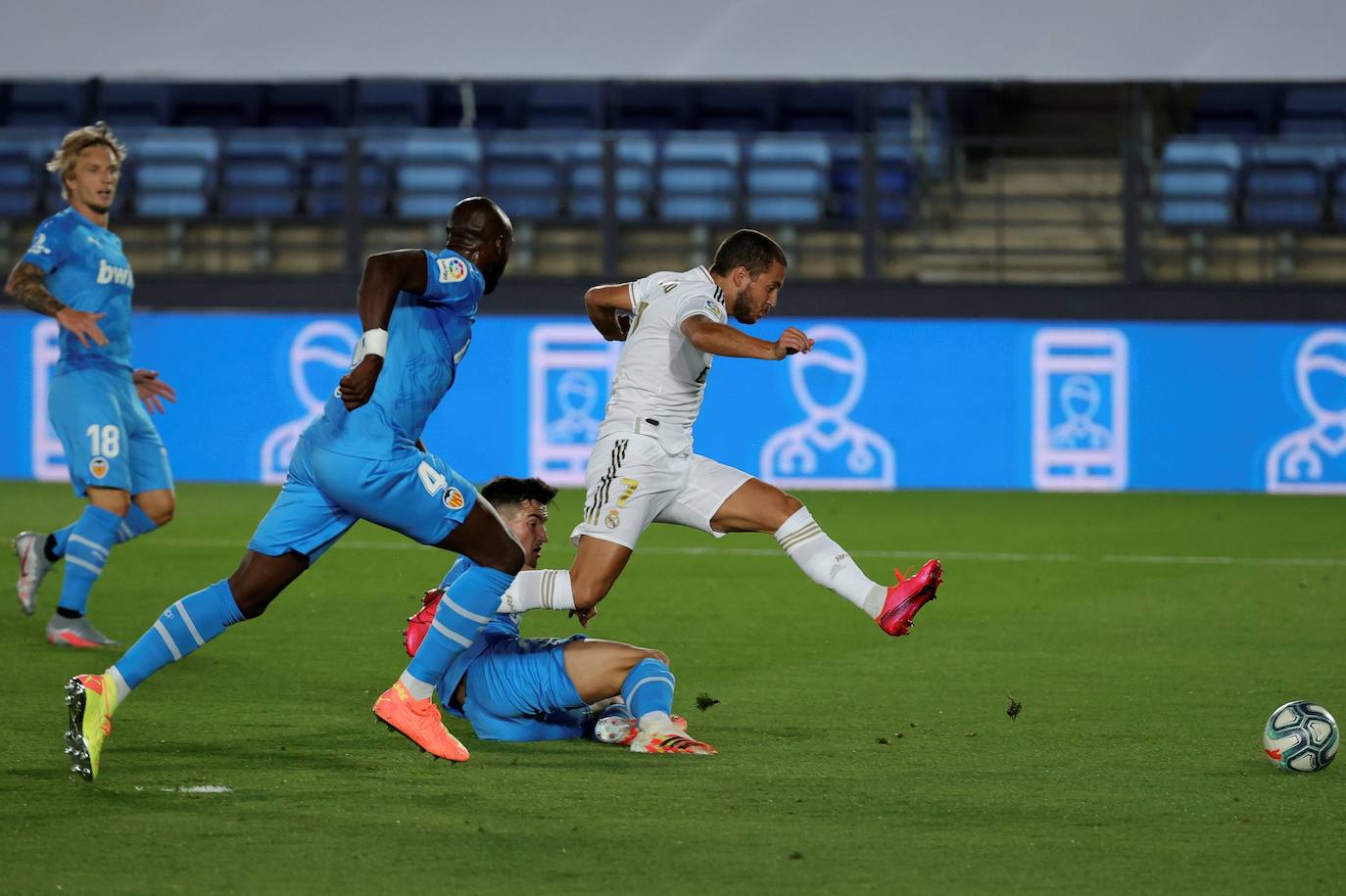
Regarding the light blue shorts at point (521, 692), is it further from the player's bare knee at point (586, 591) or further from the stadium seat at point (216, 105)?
the stadium seat at point (216, 105)

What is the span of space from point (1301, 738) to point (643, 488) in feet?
7.32

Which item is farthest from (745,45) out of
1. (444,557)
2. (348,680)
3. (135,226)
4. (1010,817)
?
(1010,817)

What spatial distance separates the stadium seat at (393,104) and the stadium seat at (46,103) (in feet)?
10.0

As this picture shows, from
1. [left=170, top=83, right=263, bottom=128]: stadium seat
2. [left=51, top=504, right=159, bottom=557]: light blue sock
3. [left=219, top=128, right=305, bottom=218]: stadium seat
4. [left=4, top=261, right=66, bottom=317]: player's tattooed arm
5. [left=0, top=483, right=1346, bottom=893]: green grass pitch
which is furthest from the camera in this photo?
[left=170, top=83, right=263, bottom=128]: stadium seat

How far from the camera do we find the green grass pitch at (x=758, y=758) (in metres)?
4.50

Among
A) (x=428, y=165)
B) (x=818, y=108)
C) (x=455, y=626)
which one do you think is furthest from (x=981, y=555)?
(x=818, y=108)

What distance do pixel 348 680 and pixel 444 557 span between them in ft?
14.0

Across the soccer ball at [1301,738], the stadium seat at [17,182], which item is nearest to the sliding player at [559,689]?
the soccer ball at [1301,738]

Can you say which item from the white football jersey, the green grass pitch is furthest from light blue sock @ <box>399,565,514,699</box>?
the white football jersey

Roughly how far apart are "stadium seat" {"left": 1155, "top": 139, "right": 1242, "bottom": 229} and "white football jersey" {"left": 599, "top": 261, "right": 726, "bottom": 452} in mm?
11822

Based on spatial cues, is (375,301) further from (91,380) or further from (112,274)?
(112,274)

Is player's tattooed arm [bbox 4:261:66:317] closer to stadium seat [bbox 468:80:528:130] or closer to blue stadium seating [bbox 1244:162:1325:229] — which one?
blue stadium seating [bbox 1244:162:1325:229]

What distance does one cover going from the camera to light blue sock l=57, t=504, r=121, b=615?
26.5ft

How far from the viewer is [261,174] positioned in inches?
751
